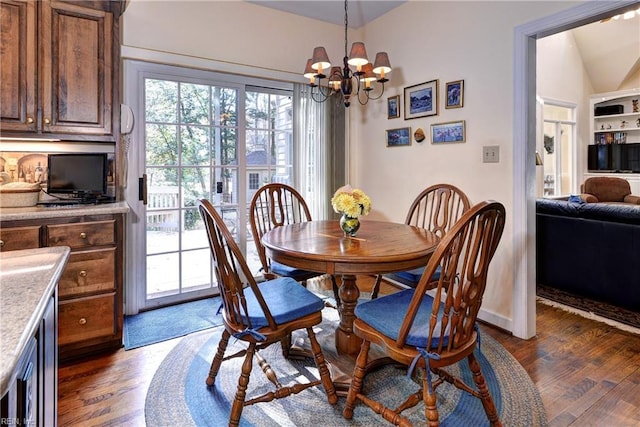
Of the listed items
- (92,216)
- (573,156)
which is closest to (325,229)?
(92,216)

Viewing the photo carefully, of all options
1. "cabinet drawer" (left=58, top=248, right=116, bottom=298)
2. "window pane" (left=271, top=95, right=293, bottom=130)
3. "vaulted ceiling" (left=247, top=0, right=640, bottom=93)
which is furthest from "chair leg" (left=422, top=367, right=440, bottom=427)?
"vaulted ceiling" (left=247, top=0, right=640, bottom=93)

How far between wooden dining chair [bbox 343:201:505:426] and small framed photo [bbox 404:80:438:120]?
204 centimetres

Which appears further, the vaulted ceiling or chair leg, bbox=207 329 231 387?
the vaulted ceiling

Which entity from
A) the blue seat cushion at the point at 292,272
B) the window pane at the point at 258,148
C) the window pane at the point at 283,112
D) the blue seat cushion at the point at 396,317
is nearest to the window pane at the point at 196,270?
the window pane at the point at 258,148

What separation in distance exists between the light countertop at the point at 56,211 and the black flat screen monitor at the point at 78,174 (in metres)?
0.23

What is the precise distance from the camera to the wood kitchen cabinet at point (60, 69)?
2242 mm

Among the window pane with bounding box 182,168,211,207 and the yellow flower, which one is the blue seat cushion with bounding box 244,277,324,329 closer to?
the yellow flower

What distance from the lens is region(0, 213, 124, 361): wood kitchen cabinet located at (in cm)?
213

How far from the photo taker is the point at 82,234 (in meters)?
2.21

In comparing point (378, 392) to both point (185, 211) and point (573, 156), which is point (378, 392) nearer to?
point (185, 211)

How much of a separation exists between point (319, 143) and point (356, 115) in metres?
0.62

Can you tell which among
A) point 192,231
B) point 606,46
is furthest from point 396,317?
point 606,46

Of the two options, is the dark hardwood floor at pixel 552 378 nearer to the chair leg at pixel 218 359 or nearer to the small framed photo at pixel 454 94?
the chair leg at pixel 218 359

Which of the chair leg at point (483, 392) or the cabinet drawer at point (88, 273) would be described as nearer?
the chair leg at point (483, 392)
